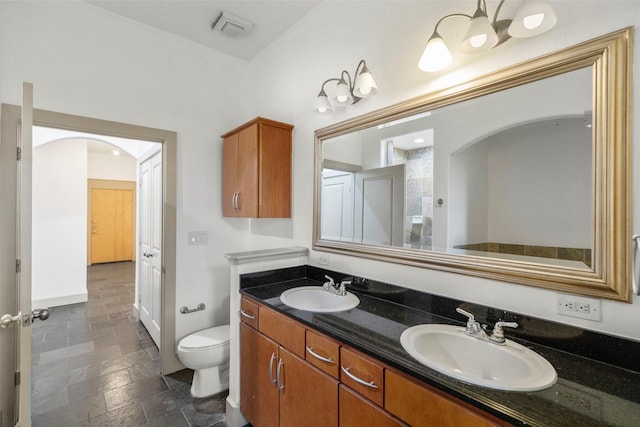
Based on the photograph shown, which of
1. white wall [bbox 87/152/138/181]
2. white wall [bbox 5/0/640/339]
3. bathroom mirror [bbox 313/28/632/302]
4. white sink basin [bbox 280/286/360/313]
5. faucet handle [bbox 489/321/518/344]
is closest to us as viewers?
bathroom mirror [bbox 313/28/632/302]

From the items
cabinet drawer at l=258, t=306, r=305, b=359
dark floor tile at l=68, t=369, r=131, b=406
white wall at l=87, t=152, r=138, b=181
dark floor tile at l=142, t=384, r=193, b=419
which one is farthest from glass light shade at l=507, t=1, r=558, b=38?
white wall at l=87, t=152, r=138, b=181

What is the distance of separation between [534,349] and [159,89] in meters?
3.12

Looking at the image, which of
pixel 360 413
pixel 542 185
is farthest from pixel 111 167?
pixel 542 185

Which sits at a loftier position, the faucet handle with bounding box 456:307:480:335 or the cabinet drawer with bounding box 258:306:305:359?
the faucet handle with bounding box 456:307:480:335

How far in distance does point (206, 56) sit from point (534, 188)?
115 inches

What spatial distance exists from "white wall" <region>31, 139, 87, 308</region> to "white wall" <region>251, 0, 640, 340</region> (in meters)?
3.55

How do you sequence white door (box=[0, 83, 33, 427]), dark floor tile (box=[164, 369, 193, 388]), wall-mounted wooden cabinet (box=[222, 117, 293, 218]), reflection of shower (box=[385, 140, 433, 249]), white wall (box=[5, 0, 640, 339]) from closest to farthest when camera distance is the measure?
white wall (box=[5, 0, 640, 339])
reflection of shower (box=[385, 140, 433, 249])
white door (box=[0, 83, 33, 427])
wall-mounted wooden cabinet (box=[222, 117, 293, 218])
dark floor tile (box=[164, 369, 193, 388])

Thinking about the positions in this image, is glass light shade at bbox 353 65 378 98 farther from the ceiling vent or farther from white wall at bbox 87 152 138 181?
white wall at bbox 87 152 138 181

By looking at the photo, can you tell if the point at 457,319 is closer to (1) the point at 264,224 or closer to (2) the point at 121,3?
(1) the point at 264,224

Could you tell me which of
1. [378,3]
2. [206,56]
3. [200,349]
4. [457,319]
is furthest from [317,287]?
[206,56]

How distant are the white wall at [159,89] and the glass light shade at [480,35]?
1695 mm

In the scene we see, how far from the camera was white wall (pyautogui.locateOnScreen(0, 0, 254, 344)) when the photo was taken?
77.9 inches

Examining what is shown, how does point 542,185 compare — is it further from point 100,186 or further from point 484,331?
point 100,186

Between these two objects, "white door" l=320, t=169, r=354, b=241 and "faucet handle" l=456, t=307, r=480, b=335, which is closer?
"faucet handle" l=456, t=307, r=480, b=335
